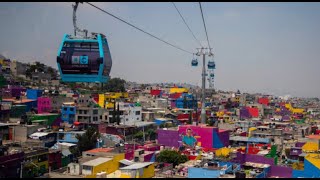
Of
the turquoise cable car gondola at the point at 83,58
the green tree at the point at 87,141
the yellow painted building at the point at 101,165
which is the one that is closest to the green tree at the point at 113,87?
the green tree at the point at 87,141

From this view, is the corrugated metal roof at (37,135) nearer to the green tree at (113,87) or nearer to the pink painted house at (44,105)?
the pink painted house at (44,105)

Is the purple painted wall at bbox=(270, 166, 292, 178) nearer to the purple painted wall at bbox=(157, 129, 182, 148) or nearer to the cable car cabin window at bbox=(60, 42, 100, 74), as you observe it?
the cable car cabin window at bbox=(60, 42, 100, 74)

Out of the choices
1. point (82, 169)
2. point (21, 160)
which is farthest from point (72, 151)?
point (82, 169)

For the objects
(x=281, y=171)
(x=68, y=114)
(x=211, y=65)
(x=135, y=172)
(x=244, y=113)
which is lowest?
(x=281, y=171)

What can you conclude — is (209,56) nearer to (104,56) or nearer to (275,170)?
(275,170)

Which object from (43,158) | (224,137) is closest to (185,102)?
(224,137)

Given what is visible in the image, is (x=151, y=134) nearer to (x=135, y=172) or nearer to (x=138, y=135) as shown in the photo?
(x=138, y=135)
